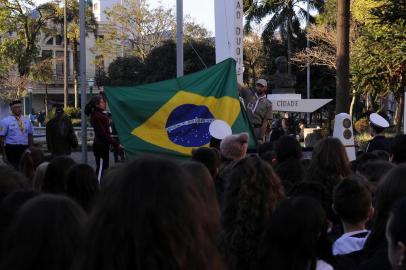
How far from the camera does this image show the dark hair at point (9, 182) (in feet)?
12.8

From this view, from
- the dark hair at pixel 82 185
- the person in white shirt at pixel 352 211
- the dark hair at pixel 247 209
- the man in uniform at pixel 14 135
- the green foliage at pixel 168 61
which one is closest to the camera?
the dark hair at pixel 247 209

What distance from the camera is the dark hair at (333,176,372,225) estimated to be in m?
3.87

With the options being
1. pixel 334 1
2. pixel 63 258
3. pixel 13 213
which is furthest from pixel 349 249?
pixel 334 1

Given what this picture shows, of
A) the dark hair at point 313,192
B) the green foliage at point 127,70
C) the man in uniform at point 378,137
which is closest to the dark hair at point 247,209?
the dark hair at point 313,192

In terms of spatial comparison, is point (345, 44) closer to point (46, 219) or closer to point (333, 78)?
point (46, 219)

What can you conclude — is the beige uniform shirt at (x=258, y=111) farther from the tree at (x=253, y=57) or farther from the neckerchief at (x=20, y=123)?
the tree at (x=253, y=57)

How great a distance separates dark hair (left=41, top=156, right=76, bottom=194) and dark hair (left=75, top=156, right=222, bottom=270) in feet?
9.61

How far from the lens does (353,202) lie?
387 centimetres

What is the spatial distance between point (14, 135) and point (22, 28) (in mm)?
43799

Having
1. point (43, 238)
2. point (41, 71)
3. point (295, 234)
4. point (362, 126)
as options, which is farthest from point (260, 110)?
point (41, 71)

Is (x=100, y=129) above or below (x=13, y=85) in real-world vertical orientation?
below

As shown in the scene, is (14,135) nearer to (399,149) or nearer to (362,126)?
(399,149)

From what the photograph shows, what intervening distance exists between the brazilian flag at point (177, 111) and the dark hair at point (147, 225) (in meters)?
7.24

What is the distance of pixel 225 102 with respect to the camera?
945cm
